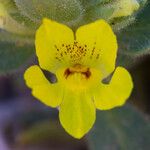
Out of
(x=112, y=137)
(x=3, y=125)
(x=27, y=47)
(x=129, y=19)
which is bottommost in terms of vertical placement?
(x=3, y=125)

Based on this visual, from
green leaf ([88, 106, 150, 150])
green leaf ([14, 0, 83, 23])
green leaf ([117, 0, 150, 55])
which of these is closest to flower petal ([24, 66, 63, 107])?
green leaf ([14, 0, 83, 23])

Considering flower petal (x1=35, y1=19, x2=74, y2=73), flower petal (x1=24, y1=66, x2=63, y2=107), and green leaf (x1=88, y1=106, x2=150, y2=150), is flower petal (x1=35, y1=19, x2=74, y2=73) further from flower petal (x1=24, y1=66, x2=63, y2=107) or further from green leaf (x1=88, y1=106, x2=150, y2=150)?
green leaf (x1=88, y1=106, x2=150, y2=150)

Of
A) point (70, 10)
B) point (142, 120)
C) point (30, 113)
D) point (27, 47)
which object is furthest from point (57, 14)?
point (30, 113)

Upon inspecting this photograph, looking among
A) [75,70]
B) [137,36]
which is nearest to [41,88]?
[75,70]

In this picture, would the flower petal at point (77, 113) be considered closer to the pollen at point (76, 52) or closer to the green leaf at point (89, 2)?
the pollen at point (76, 52)

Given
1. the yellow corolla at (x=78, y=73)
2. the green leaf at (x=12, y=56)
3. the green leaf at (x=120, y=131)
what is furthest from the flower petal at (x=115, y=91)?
the green leaf at (x=120, y=131)

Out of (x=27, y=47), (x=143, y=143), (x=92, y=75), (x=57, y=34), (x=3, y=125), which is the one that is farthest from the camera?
(x=3, y=125)

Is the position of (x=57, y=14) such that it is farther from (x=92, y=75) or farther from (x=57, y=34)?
(x=92, y=75)
